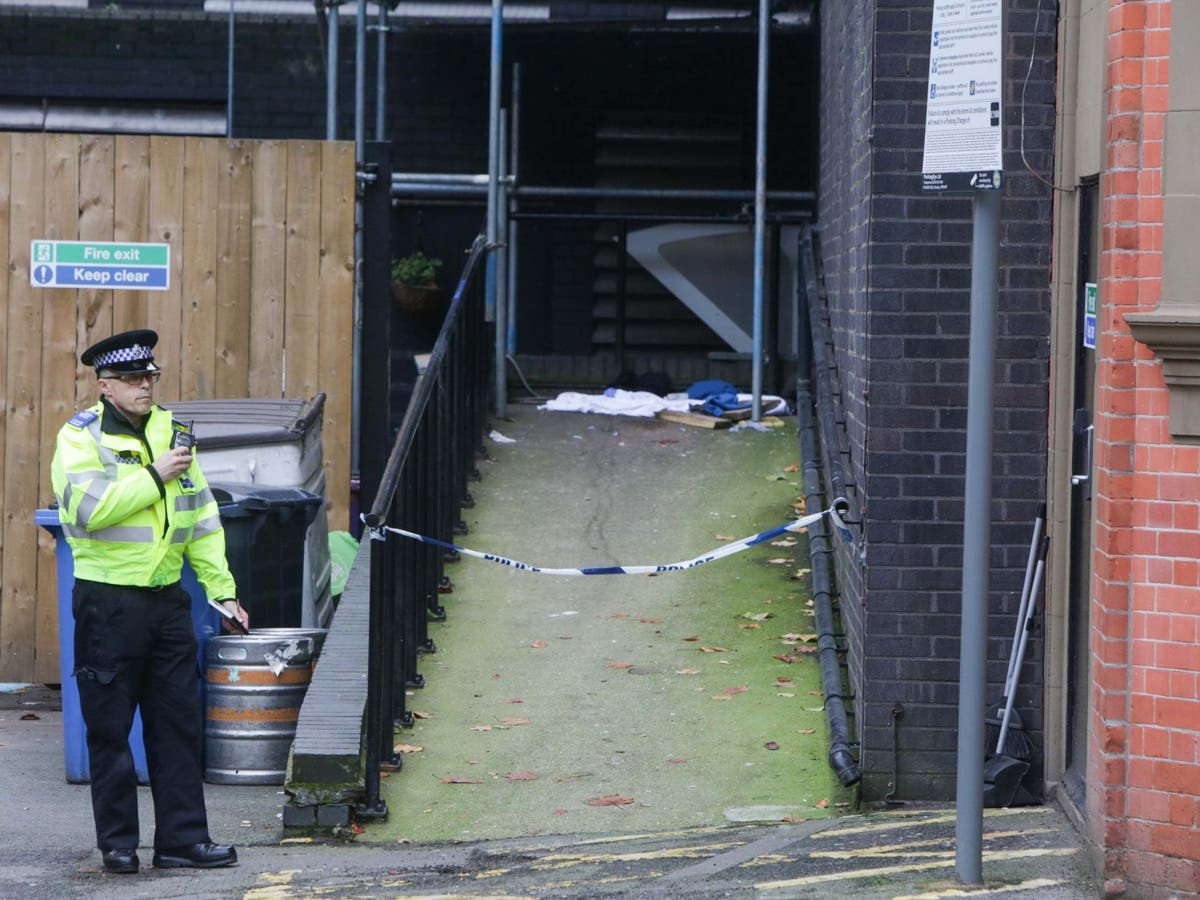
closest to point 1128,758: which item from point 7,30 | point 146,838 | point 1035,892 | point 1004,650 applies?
point 1035,892

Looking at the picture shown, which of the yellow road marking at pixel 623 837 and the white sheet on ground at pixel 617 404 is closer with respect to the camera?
the yellow road marking at pixel 623 837

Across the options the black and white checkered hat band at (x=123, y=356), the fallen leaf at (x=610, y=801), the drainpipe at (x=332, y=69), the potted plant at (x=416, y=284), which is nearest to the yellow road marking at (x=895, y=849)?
the fallen leaf at (x=610, y=801)

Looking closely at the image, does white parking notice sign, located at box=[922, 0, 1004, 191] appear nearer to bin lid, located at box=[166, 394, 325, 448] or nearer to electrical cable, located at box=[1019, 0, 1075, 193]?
electrical cable, located at box=[1019, 0, 1075, 193]

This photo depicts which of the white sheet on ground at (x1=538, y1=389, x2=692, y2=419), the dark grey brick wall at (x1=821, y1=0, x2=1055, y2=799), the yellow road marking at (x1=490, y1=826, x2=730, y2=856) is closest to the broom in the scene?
the dark grey brick wall at (x1=821, y1=0, x2=1055, y2=799)

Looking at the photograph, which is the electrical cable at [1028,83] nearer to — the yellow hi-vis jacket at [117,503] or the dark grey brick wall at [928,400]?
the dark grey brick wall at [928,400]

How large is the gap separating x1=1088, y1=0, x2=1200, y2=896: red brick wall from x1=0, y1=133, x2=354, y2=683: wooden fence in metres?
4.65

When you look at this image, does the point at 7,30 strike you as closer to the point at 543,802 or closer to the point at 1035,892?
the point at 543,802

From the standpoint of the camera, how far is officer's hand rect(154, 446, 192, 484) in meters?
5.64

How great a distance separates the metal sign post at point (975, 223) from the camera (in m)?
4.48

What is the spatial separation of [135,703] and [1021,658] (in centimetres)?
305

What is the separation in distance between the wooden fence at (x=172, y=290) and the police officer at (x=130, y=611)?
9.06 feet

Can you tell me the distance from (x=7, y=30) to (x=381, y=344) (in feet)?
16.8

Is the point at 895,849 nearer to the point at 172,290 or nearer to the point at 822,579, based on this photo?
the point at 822,579

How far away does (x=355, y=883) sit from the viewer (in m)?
5.16
